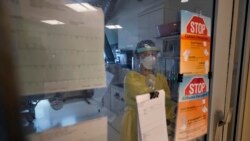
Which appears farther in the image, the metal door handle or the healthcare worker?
the metal door handle

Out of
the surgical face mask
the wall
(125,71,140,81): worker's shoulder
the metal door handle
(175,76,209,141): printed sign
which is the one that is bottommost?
the metal door handle

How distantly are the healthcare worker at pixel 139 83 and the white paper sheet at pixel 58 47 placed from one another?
14 cm

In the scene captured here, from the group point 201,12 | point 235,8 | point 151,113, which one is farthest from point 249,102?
point 151,113

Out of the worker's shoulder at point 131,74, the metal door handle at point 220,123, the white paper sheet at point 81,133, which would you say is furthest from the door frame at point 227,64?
the white paper sheet at point 81,133

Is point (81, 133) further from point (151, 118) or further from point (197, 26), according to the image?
point (197, 26)

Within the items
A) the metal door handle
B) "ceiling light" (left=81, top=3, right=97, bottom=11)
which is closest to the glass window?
"ceiling light" (left=81, top=3, right=97, bottom=11)

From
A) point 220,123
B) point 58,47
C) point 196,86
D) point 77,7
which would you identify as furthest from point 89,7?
point 220,123

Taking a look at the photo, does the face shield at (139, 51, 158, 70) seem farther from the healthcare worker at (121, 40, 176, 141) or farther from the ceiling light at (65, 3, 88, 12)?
the ceiling light at (65, 3, 88, 12)

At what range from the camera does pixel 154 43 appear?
0.76m

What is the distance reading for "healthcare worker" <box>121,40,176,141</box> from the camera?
2.30 feet

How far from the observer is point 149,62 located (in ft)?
2.44

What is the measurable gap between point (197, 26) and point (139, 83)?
404 millimetres

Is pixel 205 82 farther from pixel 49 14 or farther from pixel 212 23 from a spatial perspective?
pixel 49 14

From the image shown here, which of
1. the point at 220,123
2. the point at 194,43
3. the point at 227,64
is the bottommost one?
the point at 220,123
